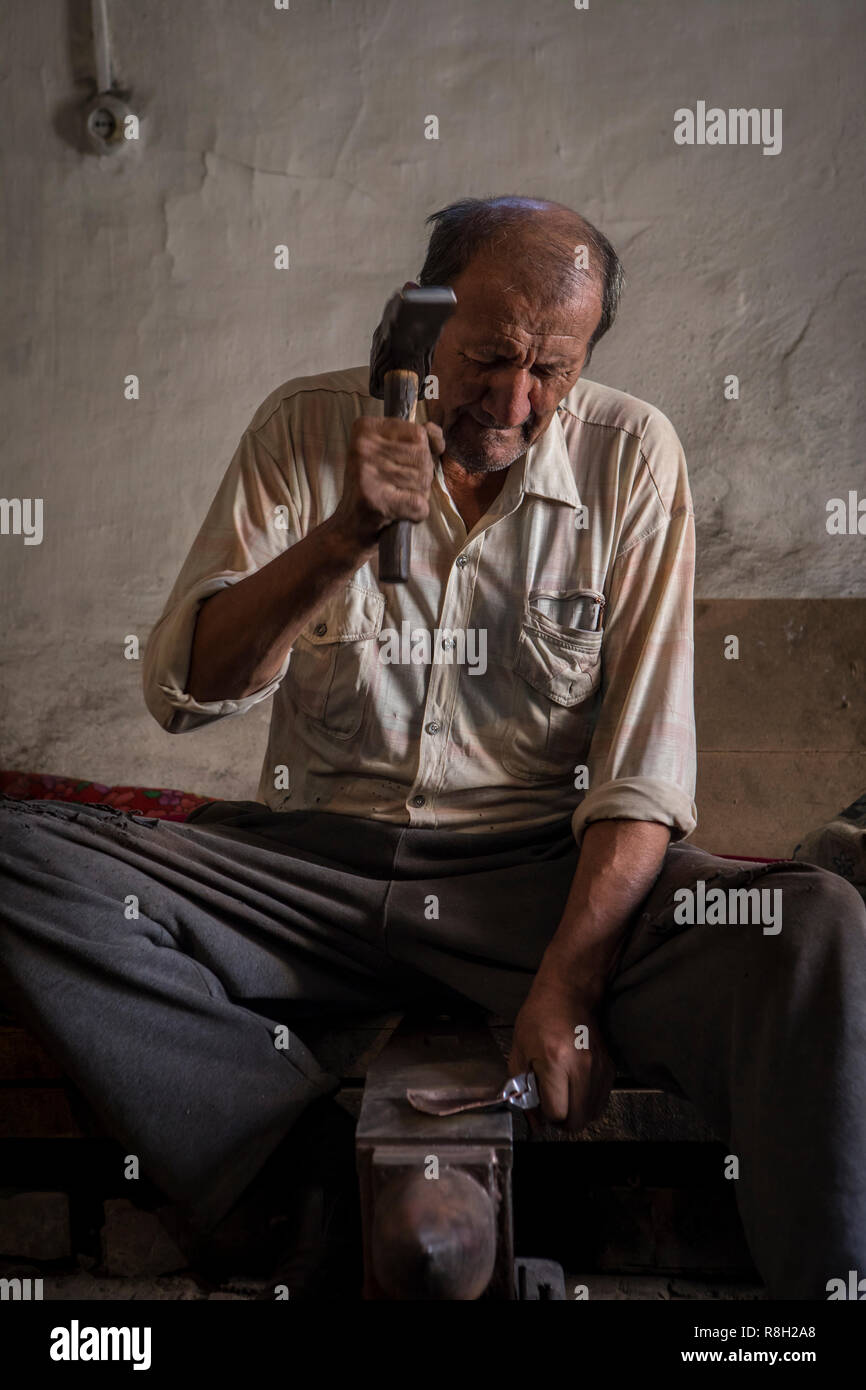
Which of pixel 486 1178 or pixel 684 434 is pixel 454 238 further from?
pixel 684 434

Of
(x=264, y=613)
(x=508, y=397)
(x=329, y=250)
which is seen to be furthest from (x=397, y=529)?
(x=329, y=250)

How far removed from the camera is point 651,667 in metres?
1.65

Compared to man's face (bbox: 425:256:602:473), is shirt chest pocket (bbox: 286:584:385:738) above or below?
below

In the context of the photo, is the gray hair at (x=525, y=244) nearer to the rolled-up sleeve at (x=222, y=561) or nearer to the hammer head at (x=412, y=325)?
the hammer head at (x=412, y=325)

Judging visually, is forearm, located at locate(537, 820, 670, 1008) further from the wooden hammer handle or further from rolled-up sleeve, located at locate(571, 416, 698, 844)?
the wooden hammer handle

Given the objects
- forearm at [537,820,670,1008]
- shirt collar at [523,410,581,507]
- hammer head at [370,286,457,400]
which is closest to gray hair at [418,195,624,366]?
shirt collar at [523,410,581,507]

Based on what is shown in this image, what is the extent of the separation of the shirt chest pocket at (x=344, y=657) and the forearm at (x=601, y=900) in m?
0.40

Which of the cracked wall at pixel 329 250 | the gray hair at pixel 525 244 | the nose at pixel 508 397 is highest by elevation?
the cracked wall at pixel 329 250

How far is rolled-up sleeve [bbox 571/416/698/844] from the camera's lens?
156 cm

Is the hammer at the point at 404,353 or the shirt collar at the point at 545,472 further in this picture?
the shirt collar at the point at 545,472

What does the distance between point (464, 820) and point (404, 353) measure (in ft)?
2.07

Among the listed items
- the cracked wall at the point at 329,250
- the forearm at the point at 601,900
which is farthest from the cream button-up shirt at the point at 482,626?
the cracked wall at the point at 329,250

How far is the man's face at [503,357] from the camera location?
5.51 ft

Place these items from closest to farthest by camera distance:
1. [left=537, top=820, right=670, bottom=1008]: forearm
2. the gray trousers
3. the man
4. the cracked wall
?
the gray trousers → the man → [left=537, top=820, right=670, bottom=1008]: forearm → the cracked wall
